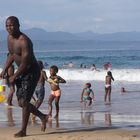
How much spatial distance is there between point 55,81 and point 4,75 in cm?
378

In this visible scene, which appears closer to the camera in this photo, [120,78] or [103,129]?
[103,129]

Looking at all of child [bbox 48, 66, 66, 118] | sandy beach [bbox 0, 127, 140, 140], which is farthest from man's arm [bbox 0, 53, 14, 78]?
child [bbox 48, 66, 66, 118]

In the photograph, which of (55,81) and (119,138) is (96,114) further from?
(119,138)

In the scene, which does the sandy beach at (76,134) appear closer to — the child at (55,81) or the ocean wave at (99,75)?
the child at (55,81)

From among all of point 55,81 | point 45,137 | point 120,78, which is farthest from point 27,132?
point 120,78

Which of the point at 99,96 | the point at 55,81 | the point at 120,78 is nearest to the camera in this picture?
the point at 55,81

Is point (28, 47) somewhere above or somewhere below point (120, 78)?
above

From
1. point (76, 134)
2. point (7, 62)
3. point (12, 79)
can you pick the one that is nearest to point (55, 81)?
point (76, 134)

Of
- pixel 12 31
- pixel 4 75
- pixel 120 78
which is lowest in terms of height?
pixel 120 78

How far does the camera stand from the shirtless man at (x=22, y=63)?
8.64 m

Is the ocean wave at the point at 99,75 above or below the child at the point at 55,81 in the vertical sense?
below

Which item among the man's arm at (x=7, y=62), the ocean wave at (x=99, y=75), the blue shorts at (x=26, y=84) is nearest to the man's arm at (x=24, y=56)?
the blue shorts at (x=26, y=84)

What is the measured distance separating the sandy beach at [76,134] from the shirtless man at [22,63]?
0.32 metres

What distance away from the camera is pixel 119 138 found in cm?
885
